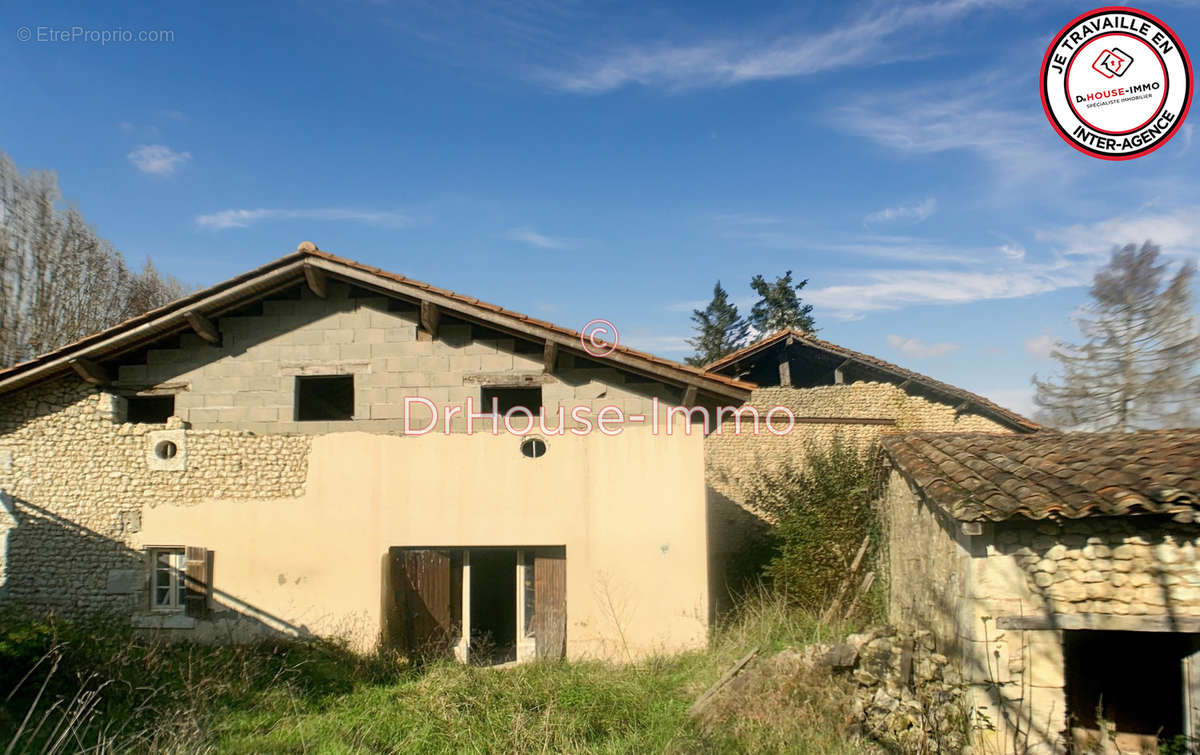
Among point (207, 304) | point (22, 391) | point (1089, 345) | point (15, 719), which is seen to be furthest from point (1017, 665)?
point (1089, 345)

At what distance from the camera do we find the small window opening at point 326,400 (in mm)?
13552

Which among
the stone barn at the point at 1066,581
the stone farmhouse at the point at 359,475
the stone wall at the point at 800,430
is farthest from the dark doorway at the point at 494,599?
the stone barn at the point at 1066,581

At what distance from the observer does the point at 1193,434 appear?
304 inches

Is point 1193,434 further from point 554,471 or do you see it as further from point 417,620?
point 417,620

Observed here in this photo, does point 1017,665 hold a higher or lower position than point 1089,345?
lower

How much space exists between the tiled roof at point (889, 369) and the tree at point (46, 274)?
66.3 ft

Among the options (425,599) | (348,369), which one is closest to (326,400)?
(348,369)

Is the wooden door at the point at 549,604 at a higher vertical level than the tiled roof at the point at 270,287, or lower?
lower

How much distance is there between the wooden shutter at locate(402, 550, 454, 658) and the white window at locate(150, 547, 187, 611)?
3.14m

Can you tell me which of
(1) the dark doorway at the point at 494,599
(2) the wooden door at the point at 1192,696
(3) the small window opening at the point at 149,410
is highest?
(3) the small window opening at the point at 149,410

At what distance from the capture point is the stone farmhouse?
395 inches

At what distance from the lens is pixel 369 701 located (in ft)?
27.2

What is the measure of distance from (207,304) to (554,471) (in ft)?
17.0

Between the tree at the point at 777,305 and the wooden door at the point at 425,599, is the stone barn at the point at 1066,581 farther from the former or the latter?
the tree at the point at 777,305
